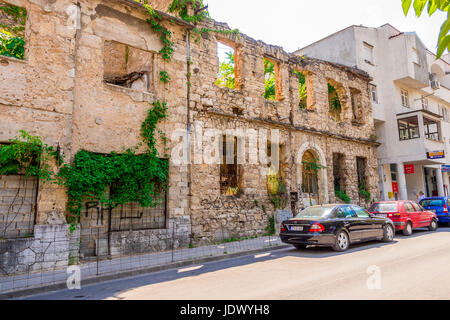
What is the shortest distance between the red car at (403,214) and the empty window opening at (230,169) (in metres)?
5.79

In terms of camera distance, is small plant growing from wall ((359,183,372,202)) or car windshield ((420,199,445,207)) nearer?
car windshield ((420,199,445,207))

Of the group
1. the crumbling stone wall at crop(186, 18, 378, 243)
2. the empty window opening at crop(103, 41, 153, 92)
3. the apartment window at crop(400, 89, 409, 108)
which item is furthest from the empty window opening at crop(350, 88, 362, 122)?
the empty window opening at crop(103, 41, 153, 92)

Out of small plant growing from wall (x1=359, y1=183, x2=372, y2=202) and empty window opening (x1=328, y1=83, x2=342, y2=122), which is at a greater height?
empty window opening (x1=328, y1=83, x2=342, y2=122)

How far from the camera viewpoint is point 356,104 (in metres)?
19.7

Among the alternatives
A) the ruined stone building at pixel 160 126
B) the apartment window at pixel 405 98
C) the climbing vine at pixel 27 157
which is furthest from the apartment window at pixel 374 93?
the climbing vine at pixel 27 157

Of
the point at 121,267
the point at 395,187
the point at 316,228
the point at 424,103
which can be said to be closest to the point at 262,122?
the point at 316,228

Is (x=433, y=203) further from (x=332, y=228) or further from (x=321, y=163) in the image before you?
(x=332, y=228)

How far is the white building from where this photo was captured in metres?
20.7

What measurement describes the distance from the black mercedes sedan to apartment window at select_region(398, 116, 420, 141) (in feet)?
46.0

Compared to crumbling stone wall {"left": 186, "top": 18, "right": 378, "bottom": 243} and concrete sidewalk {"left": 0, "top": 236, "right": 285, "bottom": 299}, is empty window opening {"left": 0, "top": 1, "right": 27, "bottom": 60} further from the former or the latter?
concrete sidewalk {"left": 0, "top": 236, "right": 285, "bottom": 299}

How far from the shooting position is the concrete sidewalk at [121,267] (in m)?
6.25

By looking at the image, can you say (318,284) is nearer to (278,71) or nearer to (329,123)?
(278,71)

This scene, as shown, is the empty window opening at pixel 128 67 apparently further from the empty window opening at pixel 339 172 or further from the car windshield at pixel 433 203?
the car windshield at pixel 433 203

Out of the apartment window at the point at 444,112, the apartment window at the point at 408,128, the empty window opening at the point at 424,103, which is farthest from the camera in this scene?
the apartment window at the point at 444,112
